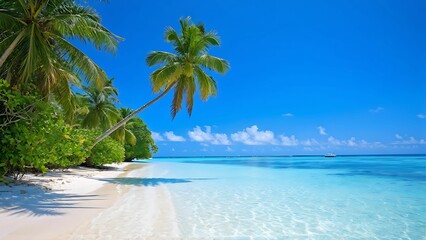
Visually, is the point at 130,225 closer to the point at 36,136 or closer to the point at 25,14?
the point at 36,136

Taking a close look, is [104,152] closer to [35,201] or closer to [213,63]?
[213,63]

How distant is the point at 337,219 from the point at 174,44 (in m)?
11.1

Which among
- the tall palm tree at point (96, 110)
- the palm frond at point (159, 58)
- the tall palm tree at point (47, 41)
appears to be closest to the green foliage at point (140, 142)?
the tall palm tree at point (96, 110)

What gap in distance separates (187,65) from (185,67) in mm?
123

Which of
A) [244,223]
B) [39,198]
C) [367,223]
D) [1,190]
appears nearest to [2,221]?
[39,198]

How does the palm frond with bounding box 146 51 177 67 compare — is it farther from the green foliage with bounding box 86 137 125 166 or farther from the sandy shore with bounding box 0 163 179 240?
the sandy shore with bounding box 0 163 179 240

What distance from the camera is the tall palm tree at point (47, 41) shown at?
25.8 ft

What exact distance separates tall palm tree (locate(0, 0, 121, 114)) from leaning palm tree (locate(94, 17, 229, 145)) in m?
4.97

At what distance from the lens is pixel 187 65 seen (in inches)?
574

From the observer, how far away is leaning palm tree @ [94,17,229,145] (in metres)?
14.8

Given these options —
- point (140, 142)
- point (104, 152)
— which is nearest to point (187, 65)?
point (104, 152)

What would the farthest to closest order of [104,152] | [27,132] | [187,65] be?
[104,152] < [187,65] < [27,132]

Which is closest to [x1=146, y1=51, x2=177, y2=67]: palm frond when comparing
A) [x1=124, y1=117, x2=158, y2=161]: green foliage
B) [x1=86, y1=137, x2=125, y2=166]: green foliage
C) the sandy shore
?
[x1=86, y1=137, x2=125, y2=166]: green foliage

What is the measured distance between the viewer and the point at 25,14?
7.95m
